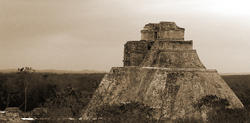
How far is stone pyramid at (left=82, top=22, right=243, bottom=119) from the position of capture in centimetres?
2809

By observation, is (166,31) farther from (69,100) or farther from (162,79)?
(69,100)

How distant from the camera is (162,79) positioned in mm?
28875

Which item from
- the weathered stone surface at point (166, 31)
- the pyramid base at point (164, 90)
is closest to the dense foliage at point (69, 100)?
the pyramid base at point (164, 90)

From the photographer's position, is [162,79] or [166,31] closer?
[162,79]

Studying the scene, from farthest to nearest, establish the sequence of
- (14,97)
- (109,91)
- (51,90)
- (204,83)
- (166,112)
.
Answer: (51,90)
(14,97)
(109,91)
(204,83)
(166,112)

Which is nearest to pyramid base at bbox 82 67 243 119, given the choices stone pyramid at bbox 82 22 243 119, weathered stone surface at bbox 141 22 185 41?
stone pyramid at bbox 82 22 243 119

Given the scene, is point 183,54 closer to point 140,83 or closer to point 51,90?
point 140,83

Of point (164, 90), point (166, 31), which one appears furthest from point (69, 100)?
point (166, 31)

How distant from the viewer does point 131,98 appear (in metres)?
29.6

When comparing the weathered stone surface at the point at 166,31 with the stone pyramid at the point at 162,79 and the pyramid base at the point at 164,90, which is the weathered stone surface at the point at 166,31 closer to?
the stone pyramid at the point at 162,79

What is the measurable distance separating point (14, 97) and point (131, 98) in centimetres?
2530

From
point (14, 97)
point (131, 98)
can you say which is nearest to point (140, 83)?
point (131, 98)

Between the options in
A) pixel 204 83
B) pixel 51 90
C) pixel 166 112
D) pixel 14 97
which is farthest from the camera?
pixel 51 90

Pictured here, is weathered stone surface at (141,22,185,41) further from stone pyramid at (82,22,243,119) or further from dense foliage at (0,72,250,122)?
dense foliage at (0,72,250,122)
